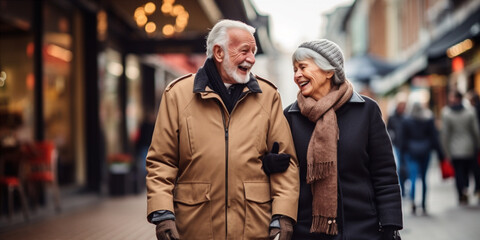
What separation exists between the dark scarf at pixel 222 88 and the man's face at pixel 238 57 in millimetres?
46

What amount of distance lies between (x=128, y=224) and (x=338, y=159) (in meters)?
5.88

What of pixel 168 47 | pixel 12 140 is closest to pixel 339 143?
pixel 12 140

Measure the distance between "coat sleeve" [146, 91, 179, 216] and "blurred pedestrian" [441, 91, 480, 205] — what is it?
26.1 ft

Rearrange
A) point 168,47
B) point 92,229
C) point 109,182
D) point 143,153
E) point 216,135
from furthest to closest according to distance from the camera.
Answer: point 143,153
point 168,47
point 109,182
point 92,229
point 216,135

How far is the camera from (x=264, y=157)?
317 cm

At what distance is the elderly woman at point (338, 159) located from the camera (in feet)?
10.3

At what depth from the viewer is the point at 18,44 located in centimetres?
1025

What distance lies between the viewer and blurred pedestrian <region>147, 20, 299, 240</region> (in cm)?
308

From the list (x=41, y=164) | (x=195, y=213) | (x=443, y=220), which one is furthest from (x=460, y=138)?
(x=195, y=213)

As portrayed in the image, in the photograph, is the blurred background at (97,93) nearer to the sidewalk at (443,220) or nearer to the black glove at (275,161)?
the sidewalk at (443,220)

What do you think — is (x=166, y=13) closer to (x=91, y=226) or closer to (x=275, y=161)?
(x=91, y=226)

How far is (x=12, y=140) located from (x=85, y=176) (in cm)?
316

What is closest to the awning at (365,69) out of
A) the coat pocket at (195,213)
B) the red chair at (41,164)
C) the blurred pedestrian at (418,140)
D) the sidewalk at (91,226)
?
the blurred pedestrian at (418,140)

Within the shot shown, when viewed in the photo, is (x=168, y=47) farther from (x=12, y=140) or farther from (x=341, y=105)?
(x=341, y=105)
